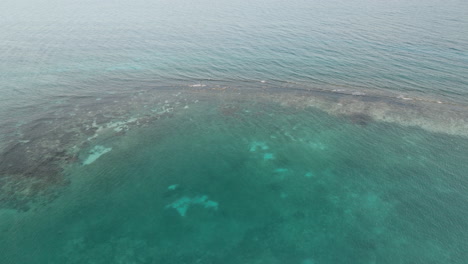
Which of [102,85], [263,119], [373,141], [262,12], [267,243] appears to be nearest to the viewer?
[267,243]

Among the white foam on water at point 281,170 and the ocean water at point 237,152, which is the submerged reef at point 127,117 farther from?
the white foam on water at point 281,170

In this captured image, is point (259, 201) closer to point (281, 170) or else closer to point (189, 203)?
point (281, 170)

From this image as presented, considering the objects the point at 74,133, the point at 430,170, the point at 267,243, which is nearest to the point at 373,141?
the point at 430,170

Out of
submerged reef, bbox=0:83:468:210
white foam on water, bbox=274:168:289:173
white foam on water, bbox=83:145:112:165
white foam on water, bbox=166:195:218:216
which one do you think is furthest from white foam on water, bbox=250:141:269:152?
white foam on water, bbox=83:145:112:165

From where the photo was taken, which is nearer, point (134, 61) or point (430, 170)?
point (430, 170)

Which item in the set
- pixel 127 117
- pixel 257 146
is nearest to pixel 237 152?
pixel 257 146

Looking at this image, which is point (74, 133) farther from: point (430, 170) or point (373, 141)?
point (430, 170)

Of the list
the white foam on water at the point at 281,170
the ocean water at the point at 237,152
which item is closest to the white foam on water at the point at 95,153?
the ocean water at the point at 237,152
